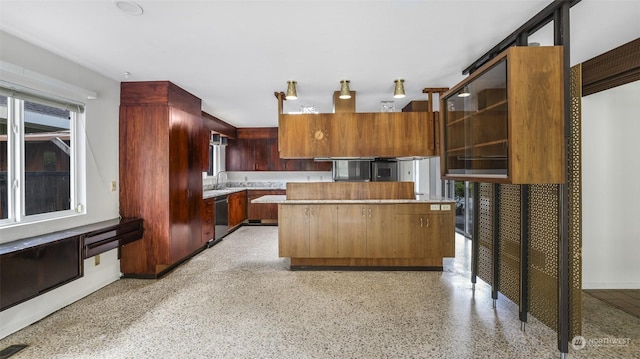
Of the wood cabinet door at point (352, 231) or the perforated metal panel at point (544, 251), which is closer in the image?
the perforated metal panel at point (544, 251)

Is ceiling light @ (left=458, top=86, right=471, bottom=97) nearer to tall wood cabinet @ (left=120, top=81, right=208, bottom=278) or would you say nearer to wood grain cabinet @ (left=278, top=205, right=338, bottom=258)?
wood grain cabinet @ (left=278, top=205, right=338, bottom=258)

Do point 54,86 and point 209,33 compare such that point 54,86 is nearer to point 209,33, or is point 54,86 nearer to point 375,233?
point 209,33

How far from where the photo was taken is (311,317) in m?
2.50

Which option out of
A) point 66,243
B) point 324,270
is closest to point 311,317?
point 324,270

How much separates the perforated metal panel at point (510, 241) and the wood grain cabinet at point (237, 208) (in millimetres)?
4836

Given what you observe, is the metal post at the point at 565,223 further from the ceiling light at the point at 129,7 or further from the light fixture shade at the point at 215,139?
the light fixture shade at the point at 215,139

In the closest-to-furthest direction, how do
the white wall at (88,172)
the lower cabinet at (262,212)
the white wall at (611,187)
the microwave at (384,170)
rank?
the white wall at (88,172), the white wall at (611,187), the microwave at (384,170), the lower cabinet at (262,212)

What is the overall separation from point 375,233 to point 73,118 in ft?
12.3

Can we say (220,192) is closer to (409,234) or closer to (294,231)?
(294,231)

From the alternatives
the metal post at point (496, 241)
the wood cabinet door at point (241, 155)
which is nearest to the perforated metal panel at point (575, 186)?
the metal post at point (496, 241)

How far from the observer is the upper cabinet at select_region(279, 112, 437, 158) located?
3922mm

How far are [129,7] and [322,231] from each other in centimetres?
295

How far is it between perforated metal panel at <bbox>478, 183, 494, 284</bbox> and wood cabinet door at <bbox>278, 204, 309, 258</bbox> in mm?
2039

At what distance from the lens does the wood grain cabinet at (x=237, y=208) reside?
19.5 ft
